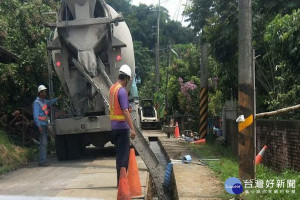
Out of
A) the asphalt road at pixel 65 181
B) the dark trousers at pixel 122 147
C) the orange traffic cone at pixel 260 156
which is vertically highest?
the dark trousers at pixel 122 147

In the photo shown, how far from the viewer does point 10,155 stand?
9.95 metres

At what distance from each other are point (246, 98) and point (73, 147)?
5.31m

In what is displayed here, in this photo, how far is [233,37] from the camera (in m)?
12.4

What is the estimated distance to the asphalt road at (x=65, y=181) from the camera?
6152mm

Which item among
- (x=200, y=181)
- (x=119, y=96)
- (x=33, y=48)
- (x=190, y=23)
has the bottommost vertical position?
(x=200, y=181)

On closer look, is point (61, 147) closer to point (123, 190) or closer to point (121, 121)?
point (121, 121)

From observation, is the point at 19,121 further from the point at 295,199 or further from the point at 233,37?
the point at 295,199

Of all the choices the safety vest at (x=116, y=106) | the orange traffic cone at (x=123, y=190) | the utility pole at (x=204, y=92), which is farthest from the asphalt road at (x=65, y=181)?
the utility pole at (x=204, y=92)

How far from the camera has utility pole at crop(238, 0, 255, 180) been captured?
6844 mm

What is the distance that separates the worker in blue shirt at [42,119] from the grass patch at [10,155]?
1.99 ft

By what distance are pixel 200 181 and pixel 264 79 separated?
6515 mm

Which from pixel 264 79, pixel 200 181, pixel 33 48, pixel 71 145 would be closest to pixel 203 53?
pixel 264 79

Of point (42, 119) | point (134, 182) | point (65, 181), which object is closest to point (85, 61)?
point (42, 119)

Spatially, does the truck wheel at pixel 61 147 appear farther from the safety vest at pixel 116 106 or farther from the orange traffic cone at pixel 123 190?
the orange traffic cone at pixel 123 190
